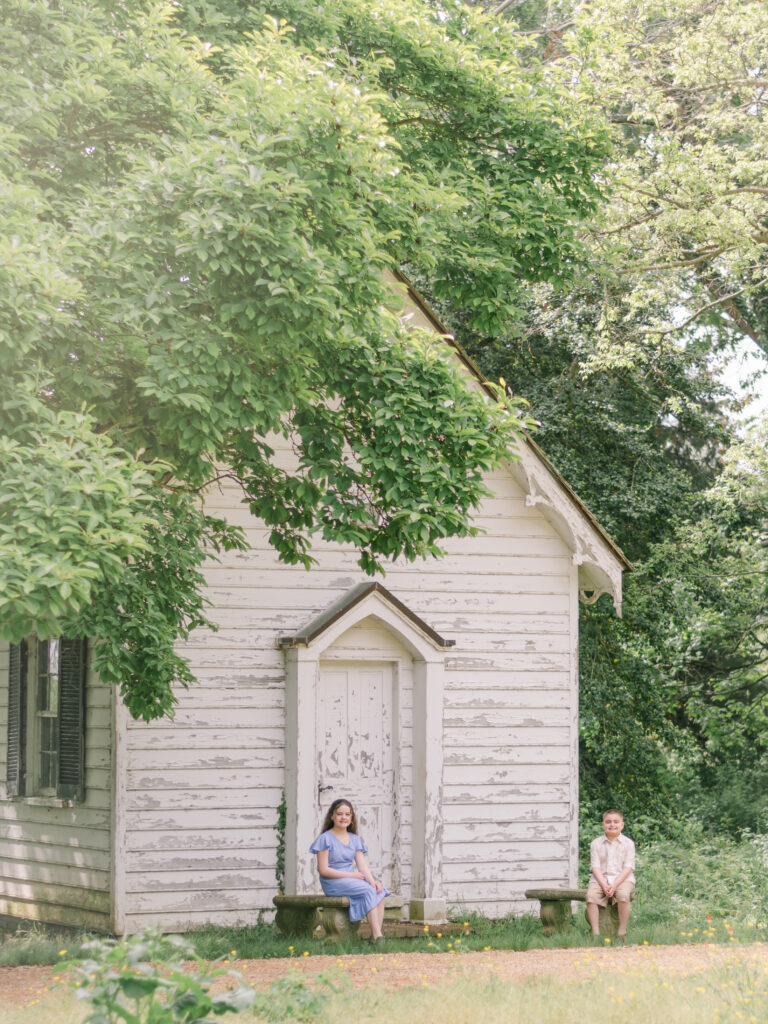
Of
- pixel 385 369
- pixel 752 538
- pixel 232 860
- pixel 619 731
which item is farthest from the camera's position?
pixel 752 538

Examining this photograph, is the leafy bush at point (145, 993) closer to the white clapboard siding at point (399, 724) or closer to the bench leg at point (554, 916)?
the white clapboard siding at point (399, 724)

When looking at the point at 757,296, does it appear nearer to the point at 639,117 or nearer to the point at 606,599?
the point at 639,117

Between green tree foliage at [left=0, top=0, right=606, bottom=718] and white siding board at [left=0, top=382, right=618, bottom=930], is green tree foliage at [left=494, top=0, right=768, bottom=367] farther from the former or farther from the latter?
green tree foliage at [left=0, top=0, right=606, bottom=718]

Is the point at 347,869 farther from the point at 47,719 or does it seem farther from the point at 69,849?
the point at 47,719

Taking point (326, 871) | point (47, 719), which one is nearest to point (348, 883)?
point (326, 871)

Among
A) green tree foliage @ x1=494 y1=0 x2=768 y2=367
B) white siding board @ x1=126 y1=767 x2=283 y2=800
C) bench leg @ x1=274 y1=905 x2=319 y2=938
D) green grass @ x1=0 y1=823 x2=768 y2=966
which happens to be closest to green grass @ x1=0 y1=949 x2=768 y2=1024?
green grass @ x1=0 y1=823 x2=768 y2=966

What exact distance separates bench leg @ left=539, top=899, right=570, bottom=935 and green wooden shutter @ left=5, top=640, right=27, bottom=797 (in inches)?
216

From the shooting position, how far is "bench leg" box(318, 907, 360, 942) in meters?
10.8

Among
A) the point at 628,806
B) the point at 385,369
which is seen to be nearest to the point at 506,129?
the point at 385,369

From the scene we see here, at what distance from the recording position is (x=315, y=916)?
1116 cm

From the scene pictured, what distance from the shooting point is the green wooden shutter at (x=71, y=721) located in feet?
41.1

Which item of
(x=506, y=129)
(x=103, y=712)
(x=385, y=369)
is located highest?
(x=506, y=129)

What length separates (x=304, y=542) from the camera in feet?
35.6

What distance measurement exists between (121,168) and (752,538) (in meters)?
14.4
